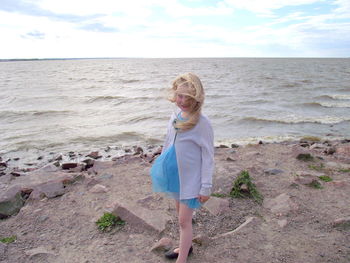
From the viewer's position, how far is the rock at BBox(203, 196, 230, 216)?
15.3 ft

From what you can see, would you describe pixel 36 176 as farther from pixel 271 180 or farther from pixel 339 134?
pixel 339 134

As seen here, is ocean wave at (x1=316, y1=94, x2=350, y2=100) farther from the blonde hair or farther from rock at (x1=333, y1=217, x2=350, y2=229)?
the blonde hair

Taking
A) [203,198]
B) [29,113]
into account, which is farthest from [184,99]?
[29,113]

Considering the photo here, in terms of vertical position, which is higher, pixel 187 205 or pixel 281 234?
pixel 187 205

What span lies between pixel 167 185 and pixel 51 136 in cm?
1008

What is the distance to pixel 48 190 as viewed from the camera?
554 cm

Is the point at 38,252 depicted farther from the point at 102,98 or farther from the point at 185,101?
the point at 102,98

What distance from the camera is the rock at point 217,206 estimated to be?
15.3 ft

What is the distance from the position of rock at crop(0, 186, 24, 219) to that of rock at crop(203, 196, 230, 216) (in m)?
3.06

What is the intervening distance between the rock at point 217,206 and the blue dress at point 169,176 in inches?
63.1

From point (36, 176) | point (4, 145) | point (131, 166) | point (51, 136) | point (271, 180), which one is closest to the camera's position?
point (271, 180)

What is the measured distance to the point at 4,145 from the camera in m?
11.1

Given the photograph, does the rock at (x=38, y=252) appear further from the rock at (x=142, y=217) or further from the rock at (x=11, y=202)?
the rock at (x=11, y=202)

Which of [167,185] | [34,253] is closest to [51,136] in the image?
[34,253]
